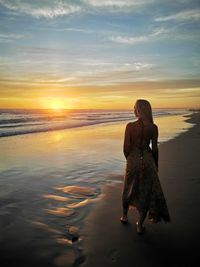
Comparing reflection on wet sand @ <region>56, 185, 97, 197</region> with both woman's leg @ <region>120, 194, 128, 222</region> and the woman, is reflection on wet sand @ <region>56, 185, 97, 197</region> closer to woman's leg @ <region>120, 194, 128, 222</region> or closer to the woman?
woman's leg @ <region>120, 194, 128, 222</region>

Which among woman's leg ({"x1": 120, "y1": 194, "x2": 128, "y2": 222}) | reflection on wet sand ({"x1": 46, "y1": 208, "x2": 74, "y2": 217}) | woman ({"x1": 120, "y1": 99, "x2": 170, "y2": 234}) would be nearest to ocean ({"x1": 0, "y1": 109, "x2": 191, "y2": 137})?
reflection on wet sand ({"x1": 46, "y1": 208, "x2": 74, "y2": 217})

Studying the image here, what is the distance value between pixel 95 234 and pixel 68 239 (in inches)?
18.4

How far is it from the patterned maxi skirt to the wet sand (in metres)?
0.37

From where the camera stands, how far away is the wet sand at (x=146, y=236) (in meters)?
3.85

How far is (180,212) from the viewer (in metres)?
5.44

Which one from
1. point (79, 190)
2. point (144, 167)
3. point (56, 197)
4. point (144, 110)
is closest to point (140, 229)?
point (144, 167)

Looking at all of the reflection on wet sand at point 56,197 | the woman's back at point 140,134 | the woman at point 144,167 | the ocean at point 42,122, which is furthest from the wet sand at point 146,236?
the ocean at point 42,122

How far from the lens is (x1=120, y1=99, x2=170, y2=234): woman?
14.8 feet

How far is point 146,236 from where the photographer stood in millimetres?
4520

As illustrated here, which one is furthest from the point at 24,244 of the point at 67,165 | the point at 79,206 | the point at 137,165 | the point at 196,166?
the point at 196,166

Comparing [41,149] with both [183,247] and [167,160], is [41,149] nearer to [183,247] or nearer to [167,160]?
[167,160]

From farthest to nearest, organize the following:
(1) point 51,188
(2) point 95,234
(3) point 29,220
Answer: (1) point 51,188 < (3) point 29,220 < (2) point 95,234

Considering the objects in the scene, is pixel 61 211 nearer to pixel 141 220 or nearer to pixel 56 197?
pixel 56 197

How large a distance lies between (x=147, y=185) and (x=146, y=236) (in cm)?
81
